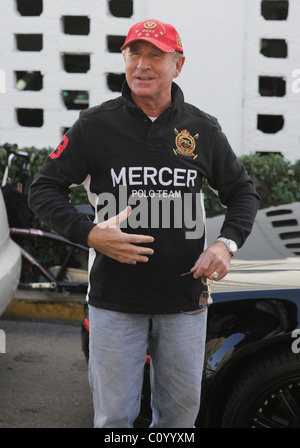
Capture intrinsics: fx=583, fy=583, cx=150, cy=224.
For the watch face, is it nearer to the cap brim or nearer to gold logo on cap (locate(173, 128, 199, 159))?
gold logo on cap (locate(173, 128, 199, 159))

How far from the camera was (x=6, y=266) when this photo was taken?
3668 mm

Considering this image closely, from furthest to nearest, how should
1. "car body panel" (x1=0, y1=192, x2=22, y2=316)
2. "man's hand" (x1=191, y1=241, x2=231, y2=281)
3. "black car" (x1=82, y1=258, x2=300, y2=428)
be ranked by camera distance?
"car body panel" (x1=0, y1=192, x2=22, y2=316) < "black car" (x1=82, y1=258, x2=300, y2=428) < "man's hand" (x1=191, y1=241, x2=231, y2=281)

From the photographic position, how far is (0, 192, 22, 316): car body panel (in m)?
3.52

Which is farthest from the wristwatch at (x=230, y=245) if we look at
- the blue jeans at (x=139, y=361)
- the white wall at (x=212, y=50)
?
the white wall at (x=212, y=50)

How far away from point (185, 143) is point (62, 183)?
0.45 m

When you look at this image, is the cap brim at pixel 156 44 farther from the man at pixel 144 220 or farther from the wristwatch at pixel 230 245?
the wristwatch at pixel 230 245

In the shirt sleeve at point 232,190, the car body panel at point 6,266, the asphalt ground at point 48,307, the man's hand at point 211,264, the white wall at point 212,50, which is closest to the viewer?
the man's hand at point 211,264

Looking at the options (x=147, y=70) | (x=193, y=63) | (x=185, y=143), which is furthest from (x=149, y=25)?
(x=193, y=63)

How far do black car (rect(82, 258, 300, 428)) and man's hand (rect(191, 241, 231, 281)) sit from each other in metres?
0.54

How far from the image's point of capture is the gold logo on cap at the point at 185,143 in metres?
2.04

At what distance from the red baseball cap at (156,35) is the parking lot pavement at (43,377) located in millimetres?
2154

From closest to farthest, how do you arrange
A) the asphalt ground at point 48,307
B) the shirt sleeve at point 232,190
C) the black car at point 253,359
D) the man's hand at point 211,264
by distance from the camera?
1. the man's hand at point 211,264
2. the shirt sleeve at point 232,190
3. the black car at point 253,359
4. the asphalt ground at point 48,307

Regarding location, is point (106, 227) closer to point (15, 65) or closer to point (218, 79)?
point (218, 79)

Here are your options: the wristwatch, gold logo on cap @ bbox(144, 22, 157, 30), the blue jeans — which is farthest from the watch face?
gold logo on cap @ bbox(144, 22, 157, 30)
